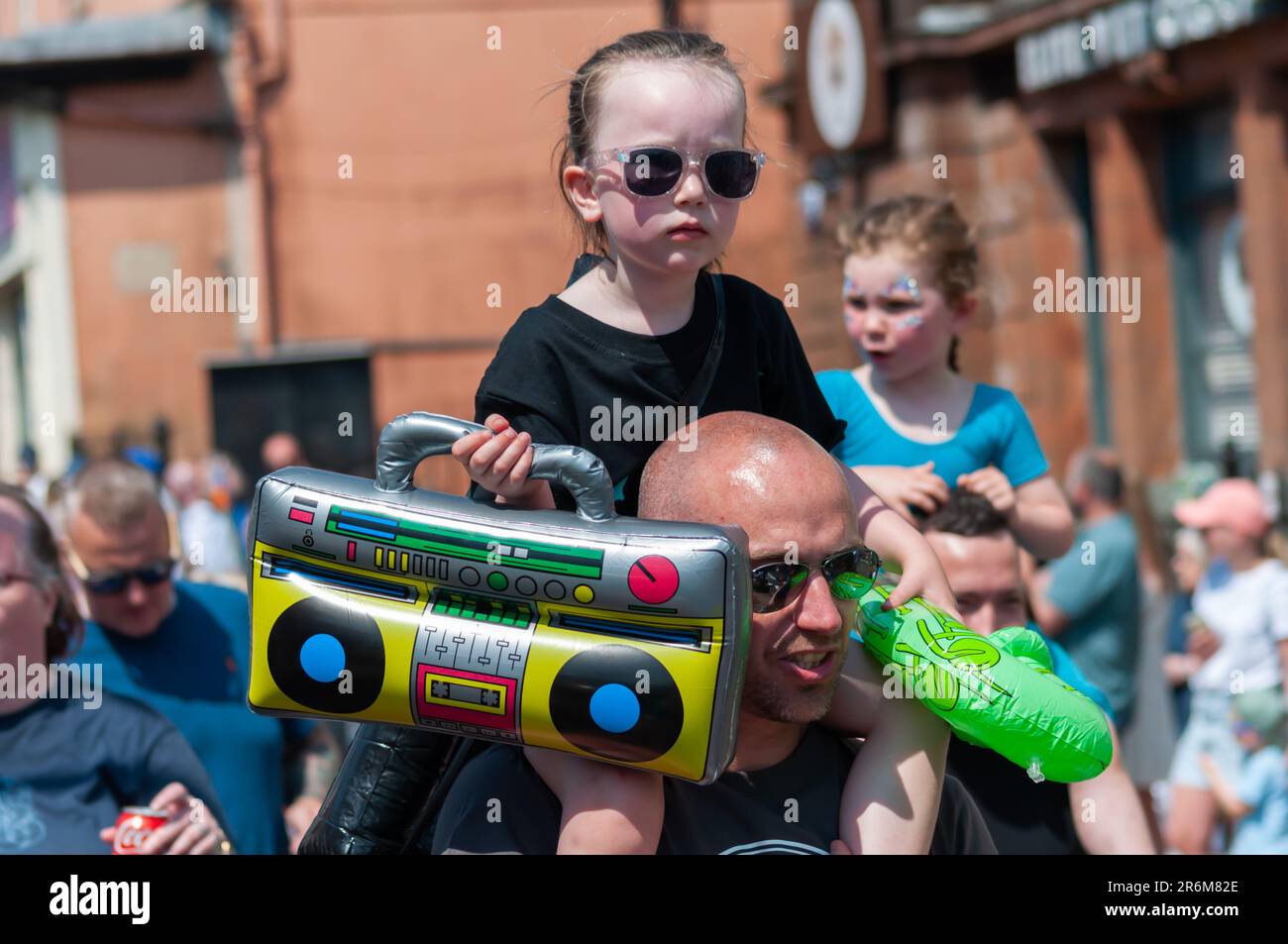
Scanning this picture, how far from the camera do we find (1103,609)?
6.72 m

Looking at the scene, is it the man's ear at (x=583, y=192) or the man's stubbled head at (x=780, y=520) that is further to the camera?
the man's ear at (x=583, y=192)

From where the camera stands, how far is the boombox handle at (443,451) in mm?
2197

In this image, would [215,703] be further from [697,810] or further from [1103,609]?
[1103,609]

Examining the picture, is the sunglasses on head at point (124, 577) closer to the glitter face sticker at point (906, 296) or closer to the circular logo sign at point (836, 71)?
the glitter face sticker at point (906, 296)

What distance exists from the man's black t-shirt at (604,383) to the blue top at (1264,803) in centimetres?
369

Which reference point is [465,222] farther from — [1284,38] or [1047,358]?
[1284,38]

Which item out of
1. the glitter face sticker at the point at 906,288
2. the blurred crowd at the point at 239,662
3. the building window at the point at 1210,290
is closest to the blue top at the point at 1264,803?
the blurred crowd at the point at 239,662

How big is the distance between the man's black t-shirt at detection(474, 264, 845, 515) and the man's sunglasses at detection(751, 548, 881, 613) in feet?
1.04

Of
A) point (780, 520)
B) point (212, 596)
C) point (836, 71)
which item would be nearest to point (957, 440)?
point (780, 520)

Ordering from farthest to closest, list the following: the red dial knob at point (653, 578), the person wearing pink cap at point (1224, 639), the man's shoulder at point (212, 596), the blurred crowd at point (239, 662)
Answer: the person wearing pink cap at point (1224, 639) → the man's shoulder at point (212, 596) → the blurred crowd at point (239, 662) → the red dial knob at point (653, 578)

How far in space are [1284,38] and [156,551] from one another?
7.75 metres

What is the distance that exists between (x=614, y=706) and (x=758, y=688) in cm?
26

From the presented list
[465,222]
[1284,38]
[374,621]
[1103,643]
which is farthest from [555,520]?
[465,222]

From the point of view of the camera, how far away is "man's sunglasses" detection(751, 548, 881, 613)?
230 centimetres
